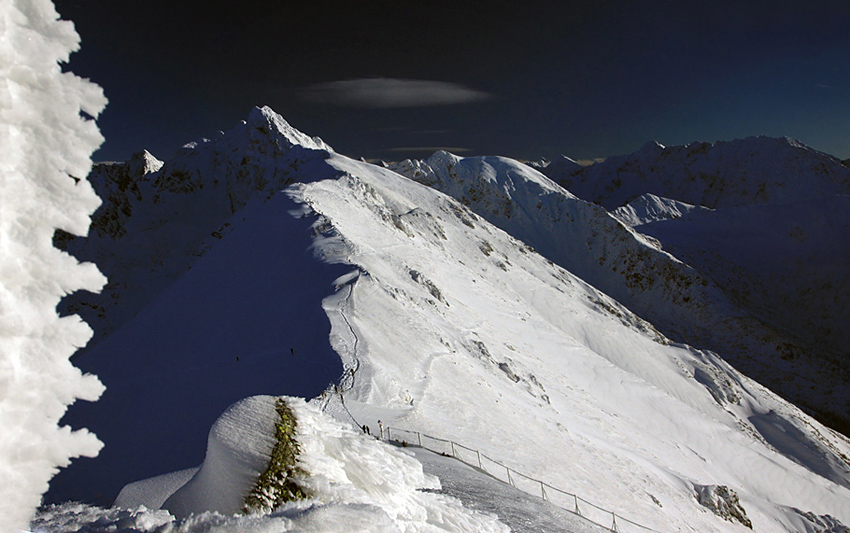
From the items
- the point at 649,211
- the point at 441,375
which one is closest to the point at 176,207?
the point at 441,375

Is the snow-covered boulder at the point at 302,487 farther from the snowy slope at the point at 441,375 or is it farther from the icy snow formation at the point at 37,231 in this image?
the snowy slope at the point at 441,375

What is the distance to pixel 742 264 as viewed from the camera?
365ft

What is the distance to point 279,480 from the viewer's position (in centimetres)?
486

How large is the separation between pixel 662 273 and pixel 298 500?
104582 millimetres

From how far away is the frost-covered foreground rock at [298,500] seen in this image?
3.66 metres

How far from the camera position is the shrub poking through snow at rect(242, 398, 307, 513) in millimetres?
4613

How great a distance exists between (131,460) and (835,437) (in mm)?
67881

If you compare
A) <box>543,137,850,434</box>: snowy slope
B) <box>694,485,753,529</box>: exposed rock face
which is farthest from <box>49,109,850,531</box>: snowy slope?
<box>543,137,850,434</box>: snowy slope

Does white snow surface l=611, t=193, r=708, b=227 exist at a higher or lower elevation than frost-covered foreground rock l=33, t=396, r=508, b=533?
higher

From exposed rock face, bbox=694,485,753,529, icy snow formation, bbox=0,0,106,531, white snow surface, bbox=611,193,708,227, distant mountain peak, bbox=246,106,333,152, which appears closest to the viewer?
icy snow formation, bbox=0,0,106,531

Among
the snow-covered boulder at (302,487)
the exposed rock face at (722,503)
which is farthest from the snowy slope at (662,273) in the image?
the snow-covered boulder at (302,487)

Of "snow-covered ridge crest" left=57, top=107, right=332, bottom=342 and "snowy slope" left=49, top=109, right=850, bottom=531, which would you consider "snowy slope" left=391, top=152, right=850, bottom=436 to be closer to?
"snowy slope" left=49, top=109, right=850, bottom=531

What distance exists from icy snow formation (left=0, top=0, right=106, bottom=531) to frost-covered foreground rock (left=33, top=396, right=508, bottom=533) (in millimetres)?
1725

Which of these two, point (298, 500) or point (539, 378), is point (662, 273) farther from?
point (298, 500)
